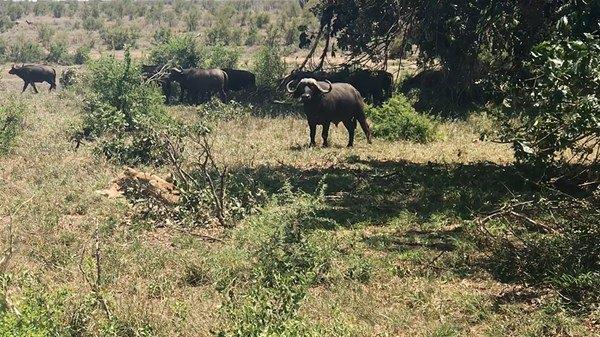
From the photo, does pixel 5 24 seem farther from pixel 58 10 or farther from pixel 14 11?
pixel 58 10

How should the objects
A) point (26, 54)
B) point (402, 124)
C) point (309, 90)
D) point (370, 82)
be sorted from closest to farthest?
1. point (309, 90)
2. point (402, 124)
3. point (370, 82)
4. point (26, 54)

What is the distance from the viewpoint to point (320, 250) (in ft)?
20.6

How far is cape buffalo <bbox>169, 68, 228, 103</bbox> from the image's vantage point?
23078 mm

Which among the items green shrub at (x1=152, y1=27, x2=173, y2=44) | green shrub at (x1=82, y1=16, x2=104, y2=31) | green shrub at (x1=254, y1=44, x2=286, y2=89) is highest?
green shrub at (x1=254, y1=44, x2=286, y2=89)

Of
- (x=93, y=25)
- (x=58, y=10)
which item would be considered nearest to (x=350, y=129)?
(x=93, y=25)

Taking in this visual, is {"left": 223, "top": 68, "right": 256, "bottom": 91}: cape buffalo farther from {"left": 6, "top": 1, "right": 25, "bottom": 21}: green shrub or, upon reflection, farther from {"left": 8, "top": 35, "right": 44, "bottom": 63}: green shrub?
{"left": 6, "top": 1, "right": 25, "bottom": 21}: green shrub

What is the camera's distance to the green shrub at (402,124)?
45.7 ft

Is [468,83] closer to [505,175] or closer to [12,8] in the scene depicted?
[505,175]

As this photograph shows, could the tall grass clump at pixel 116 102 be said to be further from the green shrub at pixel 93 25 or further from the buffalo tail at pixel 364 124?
the green shrub at pixel 93 25

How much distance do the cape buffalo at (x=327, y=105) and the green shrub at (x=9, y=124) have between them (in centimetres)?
Result: 579

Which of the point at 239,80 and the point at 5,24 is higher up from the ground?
the point at 239,80

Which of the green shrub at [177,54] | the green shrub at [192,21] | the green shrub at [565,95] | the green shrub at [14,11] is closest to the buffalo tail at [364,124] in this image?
the green shrub at [565,95]

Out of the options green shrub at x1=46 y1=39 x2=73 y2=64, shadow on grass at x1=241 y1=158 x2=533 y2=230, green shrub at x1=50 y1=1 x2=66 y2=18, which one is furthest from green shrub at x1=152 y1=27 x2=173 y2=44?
shadow on grass at x1=241 y1=158 x2=533 y2=230

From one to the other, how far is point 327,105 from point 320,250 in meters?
7.33
